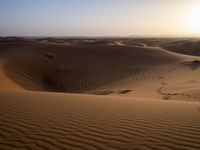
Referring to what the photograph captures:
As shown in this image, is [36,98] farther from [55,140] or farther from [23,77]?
[23,77]

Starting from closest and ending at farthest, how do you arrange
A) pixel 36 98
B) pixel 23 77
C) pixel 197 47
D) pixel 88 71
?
pixel 36 98 → pixel 23 77 → pixel 88 71 → pixel 197 47

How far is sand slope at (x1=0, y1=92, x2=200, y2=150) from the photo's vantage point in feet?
13.3

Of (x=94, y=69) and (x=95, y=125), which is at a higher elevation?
(x=95, y=125)

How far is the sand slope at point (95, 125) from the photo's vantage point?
4.05 metres

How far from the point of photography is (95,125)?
494cm

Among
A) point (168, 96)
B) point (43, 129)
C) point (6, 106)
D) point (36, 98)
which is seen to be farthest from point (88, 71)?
point (43, 129)

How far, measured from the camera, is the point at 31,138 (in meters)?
4.22

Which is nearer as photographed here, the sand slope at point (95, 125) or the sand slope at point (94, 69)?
the sand slope at point (95, 125)

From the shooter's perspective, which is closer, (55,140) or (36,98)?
(55,140)

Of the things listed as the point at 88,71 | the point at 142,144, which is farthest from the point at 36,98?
the point at 88,71

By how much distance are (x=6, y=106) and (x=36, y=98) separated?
1.22m

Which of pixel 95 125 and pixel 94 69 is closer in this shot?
pixel 95 125

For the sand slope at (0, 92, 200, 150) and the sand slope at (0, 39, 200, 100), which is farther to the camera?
the sand slope at (0, 39, 200, 100)

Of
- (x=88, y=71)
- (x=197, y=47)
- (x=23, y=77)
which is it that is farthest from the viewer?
(x=197, y=47)
